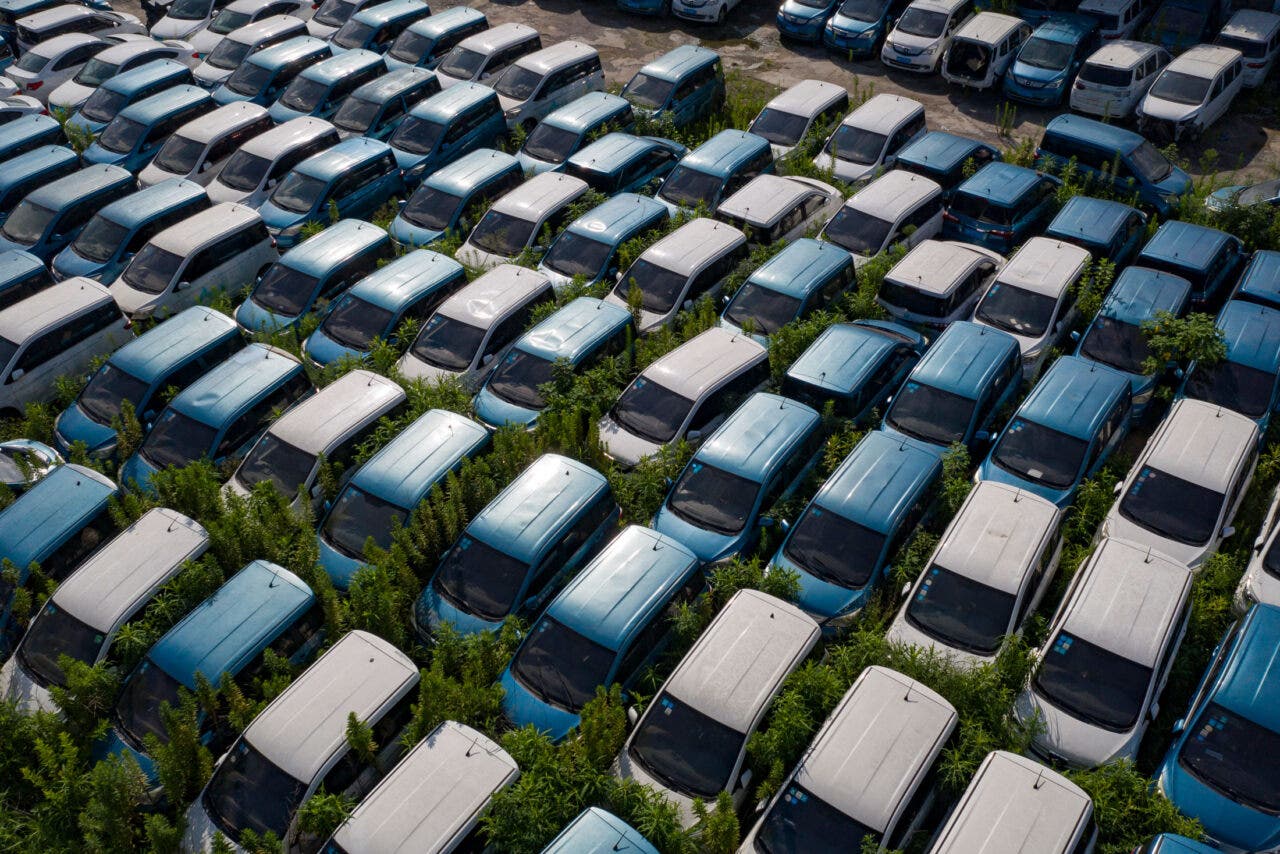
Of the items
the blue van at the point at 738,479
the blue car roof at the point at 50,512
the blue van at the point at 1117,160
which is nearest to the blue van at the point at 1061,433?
the blue van at the point at 738,479

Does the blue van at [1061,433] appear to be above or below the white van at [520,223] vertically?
below

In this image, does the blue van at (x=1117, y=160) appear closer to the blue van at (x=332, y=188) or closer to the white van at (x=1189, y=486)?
the white van at (x=1189, y=486)

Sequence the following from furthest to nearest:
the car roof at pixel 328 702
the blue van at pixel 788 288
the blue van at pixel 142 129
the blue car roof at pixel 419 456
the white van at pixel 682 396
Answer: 1. the blue van at pixel 142 129
2. the blue van at pixel 788 288
3. the white van at pixel 682 396
4. the blue car roof at pixel 419 456
5. the car roof at pixel 328 702

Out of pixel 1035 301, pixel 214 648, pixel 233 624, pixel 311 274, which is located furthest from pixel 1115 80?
pixel 214 648

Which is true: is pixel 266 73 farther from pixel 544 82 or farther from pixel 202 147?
pixel 544 82

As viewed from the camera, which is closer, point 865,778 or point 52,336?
point 865,778

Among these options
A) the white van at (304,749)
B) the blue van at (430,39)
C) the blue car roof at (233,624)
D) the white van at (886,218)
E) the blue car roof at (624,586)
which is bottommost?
the white van at (304,749)

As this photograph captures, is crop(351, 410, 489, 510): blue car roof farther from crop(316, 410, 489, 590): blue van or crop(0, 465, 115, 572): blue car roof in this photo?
crop(0, 465, 115, 572): blue car roof
